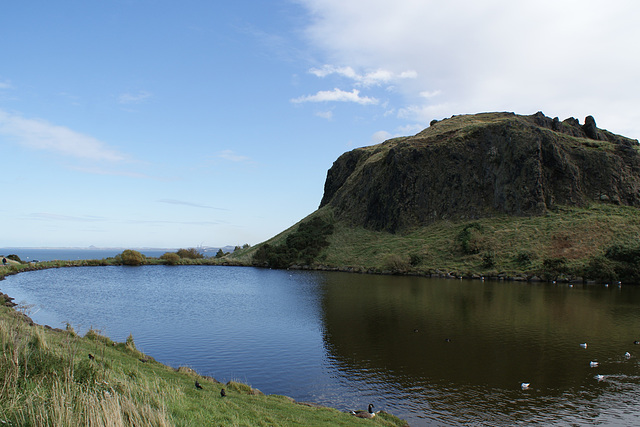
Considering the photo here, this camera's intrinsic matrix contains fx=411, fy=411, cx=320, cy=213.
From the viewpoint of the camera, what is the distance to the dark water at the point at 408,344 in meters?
19.2

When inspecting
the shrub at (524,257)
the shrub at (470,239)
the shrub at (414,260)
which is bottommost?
the shrub at (414,260)

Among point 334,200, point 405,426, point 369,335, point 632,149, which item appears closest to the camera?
point 405,426

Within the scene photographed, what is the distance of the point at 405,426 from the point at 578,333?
23.1m

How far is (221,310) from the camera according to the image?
42562mm

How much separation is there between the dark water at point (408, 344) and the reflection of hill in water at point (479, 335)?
10 cm

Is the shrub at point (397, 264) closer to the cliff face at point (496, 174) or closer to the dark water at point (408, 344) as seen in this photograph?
the cliff face at point (496, 174)

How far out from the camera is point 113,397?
27.3 feet

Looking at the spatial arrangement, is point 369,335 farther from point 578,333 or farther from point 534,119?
point 534,119

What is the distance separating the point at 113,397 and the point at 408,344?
23.3 metres

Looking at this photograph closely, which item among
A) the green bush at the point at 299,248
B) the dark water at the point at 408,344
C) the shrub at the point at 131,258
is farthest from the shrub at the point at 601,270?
the shrub at the point at 131,258

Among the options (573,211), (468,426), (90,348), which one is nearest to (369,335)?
(468,426)

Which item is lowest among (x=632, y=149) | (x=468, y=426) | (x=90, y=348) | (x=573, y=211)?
(x=468, y=426)

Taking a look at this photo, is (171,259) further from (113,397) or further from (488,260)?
(113,397)

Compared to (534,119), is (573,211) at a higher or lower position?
lower
